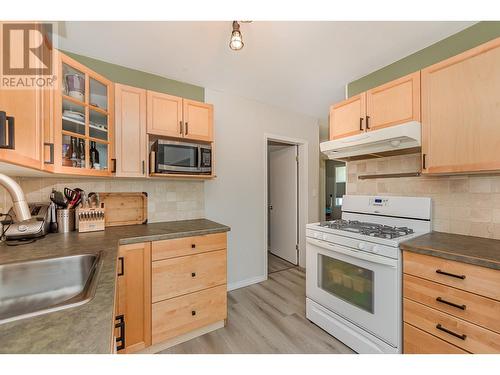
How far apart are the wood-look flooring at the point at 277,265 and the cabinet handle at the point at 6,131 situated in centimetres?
313

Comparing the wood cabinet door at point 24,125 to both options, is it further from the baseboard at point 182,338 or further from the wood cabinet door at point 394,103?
the wood cabinet door at point 394,103

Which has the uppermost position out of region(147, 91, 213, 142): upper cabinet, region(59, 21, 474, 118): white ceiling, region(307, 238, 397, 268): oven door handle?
region(59, 21, 474, 118): white ceiling

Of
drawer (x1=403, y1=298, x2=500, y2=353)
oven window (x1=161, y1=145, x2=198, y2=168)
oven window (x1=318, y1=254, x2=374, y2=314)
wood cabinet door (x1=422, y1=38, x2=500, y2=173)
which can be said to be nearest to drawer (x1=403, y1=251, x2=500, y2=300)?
drawer (x1=403, y1=298, x2=500, y2=353)

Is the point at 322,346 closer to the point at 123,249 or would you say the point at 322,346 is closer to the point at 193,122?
the point at 123,249

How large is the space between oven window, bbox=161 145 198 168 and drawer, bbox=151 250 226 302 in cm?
83

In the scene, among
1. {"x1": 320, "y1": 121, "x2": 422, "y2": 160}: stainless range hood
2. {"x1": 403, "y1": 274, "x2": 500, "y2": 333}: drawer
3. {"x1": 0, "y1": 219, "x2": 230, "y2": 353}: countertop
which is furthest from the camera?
{"x1": 320, "y1": 121, "x2": 422, "y2": 160}: stainless range hood

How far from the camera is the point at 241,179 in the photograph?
2811 mm

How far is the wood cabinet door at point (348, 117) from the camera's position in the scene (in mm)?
2012

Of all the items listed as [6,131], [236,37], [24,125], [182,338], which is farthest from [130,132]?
[182,338]

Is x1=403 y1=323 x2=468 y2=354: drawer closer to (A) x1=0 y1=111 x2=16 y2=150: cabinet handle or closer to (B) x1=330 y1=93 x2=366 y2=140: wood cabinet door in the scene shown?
(B) x1=330 y1=93 x2=366 y2=140: wood cabinet door

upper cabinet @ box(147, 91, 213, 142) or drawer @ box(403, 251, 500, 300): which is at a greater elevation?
upper cabinet @ box(147, 91, 213, 142)

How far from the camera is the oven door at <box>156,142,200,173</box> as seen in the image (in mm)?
1935
